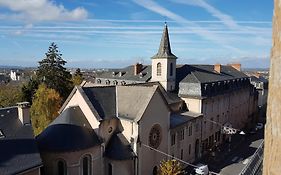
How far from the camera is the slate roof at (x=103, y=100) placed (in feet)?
102

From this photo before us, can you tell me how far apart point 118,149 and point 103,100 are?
20.3 feet

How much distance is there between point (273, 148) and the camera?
204 cm

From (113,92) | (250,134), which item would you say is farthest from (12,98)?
(250,134)

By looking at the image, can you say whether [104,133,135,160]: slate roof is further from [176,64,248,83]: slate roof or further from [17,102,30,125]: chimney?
[176,64,248,83]: slate roof

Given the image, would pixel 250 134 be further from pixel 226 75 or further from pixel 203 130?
pixel 203 130

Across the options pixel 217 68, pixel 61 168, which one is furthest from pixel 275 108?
pixel 217 68

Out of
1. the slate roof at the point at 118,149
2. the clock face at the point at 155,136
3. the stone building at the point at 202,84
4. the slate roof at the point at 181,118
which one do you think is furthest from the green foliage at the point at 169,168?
the stone building at the point at 202,84

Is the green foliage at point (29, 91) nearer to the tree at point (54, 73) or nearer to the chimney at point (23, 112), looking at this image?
the tree at point (54, 73)

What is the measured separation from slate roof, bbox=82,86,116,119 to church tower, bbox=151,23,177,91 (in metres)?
12.6

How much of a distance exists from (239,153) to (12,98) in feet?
144

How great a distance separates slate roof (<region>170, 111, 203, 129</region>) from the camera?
3743cm

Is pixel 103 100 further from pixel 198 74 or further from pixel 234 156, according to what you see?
pixel 234 156

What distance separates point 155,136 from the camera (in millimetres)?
33531

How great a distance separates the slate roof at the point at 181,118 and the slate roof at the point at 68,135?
12.0 m
